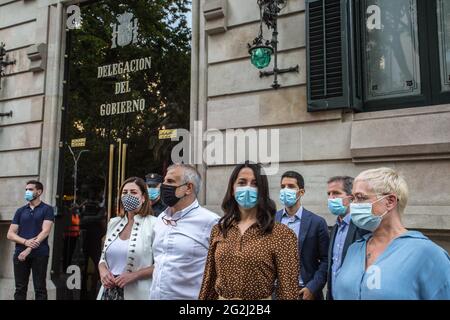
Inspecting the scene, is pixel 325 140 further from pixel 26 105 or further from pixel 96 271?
pixel 26 105

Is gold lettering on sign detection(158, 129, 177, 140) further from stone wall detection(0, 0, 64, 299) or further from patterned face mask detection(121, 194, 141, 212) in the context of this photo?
patterned face mask detection(121, 194, 141, 212)

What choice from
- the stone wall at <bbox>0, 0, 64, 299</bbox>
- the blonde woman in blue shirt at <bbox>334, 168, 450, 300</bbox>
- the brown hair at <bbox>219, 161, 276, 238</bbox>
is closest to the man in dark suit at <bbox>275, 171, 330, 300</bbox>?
the brown hair at <bbox>219, 161, 276, 238</bbox>

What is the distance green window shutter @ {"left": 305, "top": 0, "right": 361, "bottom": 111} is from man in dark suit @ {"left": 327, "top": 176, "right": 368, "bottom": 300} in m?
1.71

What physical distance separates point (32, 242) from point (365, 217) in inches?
209

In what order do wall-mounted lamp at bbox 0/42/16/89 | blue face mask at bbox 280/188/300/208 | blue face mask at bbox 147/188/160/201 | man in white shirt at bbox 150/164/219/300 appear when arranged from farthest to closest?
wall-mounted lamp at bbox 0/42/16/89 < blue face mask at bbox 147/188/160/201 < blue face mask at bbox 280/188/300/208 < man in white shirt at bbox 150/164/219/300

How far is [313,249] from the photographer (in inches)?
162

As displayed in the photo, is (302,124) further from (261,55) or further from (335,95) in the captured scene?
(261,55)

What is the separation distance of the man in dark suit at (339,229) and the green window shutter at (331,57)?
1709 mm

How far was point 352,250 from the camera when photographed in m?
2.50

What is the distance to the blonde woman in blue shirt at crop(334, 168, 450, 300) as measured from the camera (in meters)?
2.12

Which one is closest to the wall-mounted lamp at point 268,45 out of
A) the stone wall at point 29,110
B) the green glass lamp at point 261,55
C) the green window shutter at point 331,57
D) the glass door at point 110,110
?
the green glass lamp at point 261,55

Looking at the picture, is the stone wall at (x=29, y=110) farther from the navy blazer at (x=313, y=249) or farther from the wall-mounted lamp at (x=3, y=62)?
the navy blazer at (x=313, y=249)

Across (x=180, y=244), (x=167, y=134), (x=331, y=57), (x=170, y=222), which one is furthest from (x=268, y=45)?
(x=180, y=244)
